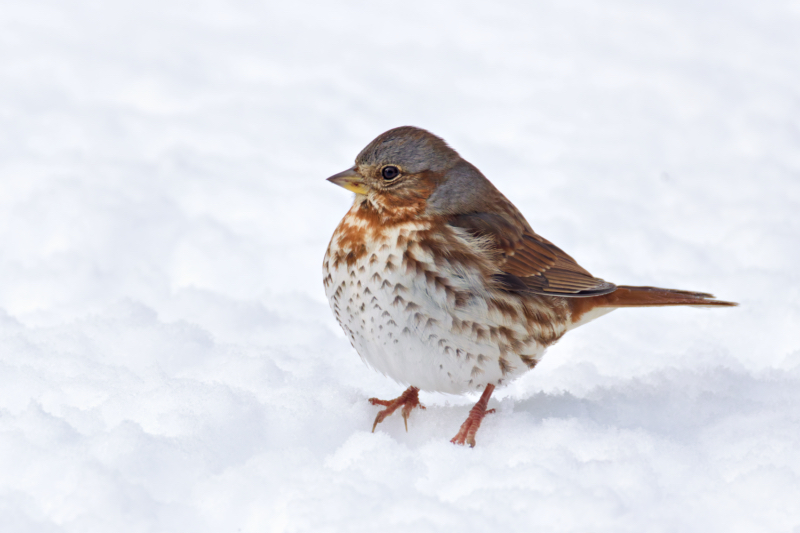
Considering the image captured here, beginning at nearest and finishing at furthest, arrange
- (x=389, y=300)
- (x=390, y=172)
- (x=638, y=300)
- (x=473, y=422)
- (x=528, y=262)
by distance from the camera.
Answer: (x=389, y=300) → (x=473, y=422) → (x=390, y=172) → (x=528, y=262) → (x=638, y=300)

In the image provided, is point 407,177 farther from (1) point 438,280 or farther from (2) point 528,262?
(2) point 528,262

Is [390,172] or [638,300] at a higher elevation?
[390,172]

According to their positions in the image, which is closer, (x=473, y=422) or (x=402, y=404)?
(x=473, y=422)

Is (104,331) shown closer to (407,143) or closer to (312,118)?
(407,143)

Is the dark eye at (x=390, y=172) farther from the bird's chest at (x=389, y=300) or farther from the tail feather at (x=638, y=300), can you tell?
the tail feather at (x=638, y=300)

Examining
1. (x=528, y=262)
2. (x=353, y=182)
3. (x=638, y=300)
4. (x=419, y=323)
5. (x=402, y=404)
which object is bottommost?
(x=402, y=404)

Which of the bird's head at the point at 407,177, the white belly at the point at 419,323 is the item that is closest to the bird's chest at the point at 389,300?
the white belly at the point at 419,323

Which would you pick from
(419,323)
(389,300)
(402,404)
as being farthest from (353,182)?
(402,404)
